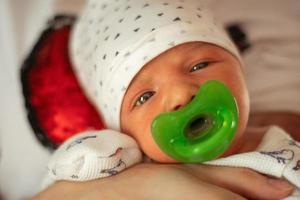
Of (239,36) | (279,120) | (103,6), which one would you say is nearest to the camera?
(103,6)

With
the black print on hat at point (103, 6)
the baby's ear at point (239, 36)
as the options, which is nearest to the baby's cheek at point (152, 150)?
the black print on hat at point (103, 6)

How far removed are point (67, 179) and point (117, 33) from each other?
28 cm

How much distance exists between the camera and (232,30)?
4.39 ft

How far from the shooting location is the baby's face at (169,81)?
89cm

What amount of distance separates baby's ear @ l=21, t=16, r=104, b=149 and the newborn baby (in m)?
0.15

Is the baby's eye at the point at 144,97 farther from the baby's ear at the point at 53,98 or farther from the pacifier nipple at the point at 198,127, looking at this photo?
the baby's ear at the point at 53,98

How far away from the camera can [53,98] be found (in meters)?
1.18

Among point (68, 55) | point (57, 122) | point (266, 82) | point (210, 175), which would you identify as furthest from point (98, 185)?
point (266, 82)

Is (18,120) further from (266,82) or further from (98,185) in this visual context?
(266,82)

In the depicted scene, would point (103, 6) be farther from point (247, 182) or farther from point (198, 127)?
point (247, 182)

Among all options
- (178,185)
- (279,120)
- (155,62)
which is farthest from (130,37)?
(279,120)

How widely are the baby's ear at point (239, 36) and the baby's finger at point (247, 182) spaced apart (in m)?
0.49

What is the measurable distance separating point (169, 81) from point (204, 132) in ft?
0.34

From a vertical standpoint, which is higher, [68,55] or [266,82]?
[68,55]
